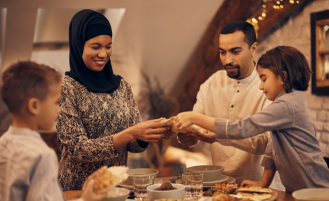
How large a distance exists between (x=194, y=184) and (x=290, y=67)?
32.5 inches

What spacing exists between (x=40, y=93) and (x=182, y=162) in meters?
4.28

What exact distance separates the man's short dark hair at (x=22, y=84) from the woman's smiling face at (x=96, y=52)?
0.81m

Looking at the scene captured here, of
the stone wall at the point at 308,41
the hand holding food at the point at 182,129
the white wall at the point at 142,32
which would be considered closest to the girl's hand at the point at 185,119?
the hand holding food at the point at 182,129

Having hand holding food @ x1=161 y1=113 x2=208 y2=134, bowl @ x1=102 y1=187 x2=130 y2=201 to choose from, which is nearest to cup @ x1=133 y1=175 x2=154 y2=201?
bowl @ x1=102 y1=187 x2=130 y2=201

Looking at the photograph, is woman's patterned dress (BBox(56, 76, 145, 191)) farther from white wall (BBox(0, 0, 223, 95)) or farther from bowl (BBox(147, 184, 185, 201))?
white wall (BBox(0, 0, 223, 95))

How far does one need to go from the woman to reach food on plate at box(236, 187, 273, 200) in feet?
2.11

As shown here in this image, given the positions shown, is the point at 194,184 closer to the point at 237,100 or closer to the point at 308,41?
the point at 237,100

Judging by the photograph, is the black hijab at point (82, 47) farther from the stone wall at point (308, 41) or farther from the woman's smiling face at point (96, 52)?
the stone wall at point (308, 41)

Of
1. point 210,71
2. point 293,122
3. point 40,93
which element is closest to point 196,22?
point 210,71

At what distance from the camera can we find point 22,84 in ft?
3.51

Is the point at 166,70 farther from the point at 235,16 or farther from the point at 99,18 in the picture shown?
the point at 99,18

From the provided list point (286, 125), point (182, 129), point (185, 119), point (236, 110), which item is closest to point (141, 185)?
point (185, 119)

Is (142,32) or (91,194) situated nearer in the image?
(91,194)

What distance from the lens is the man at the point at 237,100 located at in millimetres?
2098
